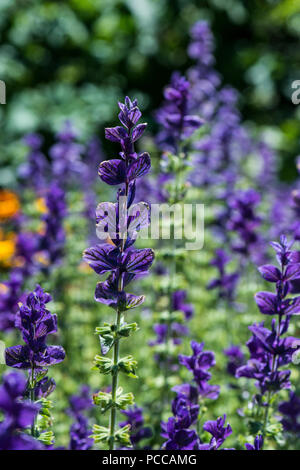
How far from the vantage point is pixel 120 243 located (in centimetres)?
151

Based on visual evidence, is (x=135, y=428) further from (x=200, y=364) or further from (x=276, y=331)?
(x=276, y=331)

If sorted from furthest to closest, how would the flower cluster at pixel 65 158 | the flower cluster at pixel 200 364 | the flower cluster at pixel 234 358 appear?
the flower cluster at pixel 65 158 → the flower cluster at pixel 234 358 → the flower cluster at pixel 200 364

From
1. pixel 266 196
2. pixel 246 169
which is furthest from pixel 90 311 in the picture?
pixel 246 169

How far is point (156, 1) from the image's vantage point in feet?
27.3

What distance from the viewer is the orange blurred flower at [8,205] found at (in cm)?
537

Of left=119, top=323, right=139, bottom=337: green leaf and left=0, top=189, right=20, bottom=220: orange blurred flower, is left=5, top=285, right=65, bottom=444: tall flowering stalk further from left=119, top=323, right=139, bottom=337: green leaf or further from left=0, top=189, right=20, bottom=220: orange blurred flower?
left=0, top=189, right=20, bottom=220: orange blurred flower

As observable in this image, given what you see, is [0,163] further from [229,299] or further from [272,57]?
[229,299]

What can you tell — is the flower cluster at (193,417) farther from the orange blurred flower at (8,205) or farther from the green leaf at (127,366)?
the orange blurred flower at (8,205)

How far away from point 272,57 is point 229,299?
249 inches

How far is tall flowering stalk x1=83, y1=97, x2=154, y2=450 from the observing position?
1.46m

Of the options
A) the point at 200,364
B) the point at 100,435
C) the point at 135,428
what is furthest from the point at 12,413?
the point at 135,428

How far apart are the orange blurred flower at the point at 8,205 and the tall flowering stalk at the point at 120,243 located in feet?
12.5

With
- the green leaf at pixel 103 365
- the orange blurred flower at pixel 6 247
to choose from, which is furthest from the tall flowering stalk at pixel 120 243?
the orange blurred flower at pixel 6 247

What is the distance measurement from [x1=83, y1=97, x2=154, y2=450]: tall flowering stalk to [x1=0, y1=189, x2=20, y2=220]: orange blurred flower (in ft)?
12.5
